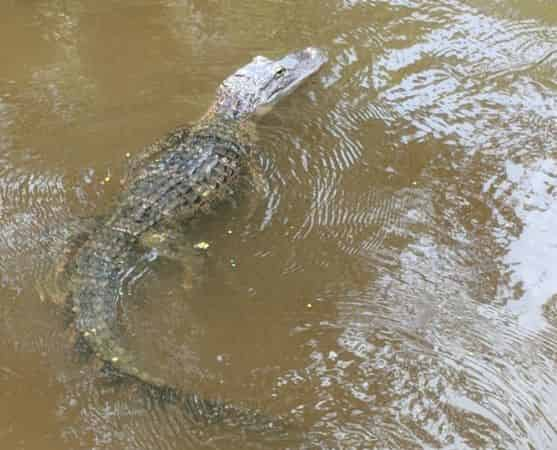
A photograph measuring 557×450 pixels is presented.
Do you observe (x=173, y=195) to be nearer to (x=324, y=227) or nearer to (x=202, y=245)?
(x=202, y=245)

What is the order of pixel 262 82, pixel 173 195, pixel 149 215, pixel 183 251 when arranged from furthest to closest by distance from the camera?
pixel 262 82 < pixel 173 195 < pixel 149 215 < pixel 183 251

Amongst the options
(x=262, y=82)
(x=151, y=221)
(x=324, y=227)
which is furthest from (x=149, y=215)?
(x=262, y=82)

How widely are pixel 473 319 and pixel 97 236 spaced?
2.39m

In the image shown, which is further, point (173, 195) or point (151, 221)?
point (173, 195)

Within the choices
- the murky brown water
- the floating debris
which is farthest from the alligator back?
the floating debris

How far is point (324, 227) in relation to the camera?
381cm

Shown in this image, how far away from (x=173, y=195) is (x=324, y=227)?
3.49 feet

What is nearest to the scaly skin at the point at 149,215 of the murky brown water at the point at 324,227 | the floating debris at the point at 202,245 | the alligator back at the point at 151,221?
the alligator back at the point at 151,221

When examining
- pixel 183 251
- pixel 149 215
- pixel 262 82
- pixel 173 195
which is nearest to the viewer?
pixel 183 251

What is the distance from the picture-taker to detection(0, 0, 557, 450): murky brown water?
115 inches

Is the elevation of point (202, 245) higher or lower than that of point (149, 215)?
lower

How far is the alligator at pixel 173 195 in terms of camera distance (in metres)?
3.04

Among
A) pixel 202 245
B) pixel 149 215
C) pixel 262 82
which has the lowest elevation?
pixel 202 245

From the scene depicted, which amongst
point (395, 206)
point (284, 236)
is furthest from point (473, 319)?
point (284, 236)
